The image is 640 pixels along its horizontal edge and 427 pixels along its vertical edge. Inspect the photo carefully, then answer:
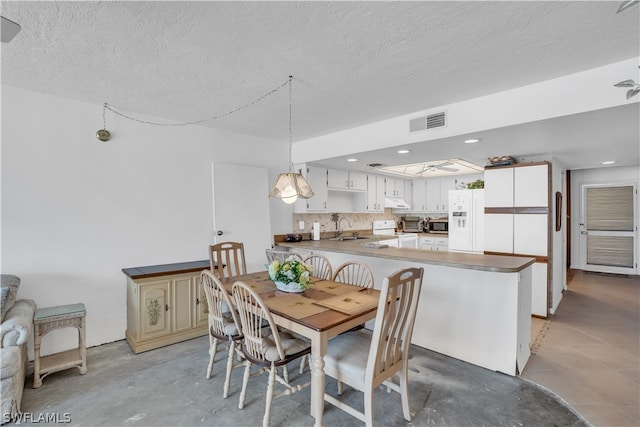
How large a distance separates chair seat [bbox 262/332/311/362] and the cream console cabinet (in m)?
1.57

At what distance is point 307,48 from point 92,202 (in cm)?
266

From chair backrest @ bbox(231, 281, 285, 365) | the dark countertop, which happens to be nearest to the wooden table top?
chair backrest @ bbox(231, 281, 285, 365)

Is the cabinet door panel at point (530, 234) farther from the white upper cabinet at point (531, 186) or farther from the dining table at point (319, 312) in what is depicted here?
the dining table at point (319, 312)

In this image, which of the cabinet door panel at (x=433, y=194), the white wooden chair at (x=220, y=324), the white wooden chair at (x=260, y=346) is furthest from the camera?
the cabinet door panel at (x=433, y=194)

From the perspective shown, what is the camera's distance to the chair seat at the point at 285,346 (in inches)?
77.9

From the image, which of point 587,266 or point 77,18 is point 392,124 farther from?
point 587,266

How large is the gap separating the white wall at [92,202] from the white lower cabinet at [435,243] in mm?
4271

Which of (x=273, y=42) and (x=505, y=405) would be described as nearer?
(x=273, y=42)

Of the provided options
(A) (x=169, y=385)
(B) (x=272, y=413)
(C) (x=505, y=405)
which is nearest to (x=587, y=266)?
(C) (x=505, y=405)

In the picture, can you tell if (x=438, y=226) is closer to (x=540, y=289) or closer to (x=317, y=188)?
(x=540, y=289)

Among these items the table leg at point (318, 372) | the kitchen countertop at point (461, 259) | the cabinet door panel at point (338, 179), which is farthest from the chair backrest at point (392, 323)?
the cabinet door panel at point (338, 179)

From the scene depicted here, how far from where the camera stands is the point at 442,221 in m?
6.25

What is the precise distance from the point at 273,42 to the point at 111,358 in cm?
315

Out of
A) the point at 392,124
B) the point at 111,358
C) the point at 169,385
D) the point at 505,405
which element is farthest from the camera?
the point at 392,124
